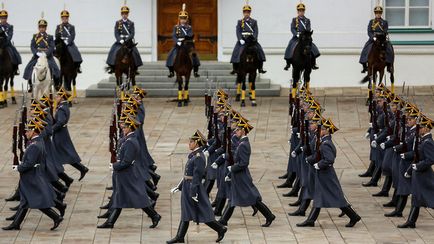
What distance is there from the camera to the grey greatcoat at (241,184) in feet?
68.6

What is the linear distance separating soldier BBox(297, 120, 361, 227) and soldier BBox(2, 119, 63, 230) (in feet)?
13.1

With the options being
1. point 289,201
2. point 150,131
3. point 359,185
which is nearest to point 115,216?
point 289,201

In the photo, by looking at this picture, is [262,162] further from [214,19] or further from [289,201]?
[214,19]

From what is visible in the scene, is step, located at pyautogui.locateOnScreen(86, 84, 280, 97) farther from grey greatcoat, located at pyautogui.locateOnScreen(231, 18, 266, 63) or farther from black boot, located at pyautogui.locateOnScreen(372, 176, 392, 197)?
black boot, located at pyautogui.locateOnScreen(372, 176, 392, 197)

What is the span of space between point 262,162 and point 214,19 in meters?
11.6

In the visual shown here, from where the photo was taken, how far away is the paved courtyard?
20500 millimetres

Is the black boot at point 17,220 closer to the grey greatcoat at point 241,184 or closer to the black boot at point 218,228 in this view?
the black boot at point 218,228

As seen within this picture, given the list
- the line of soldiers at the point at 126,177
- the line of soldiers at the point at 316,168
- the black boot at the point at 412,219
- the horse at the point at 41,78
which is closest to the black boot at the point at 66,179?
the line of soldiers at the point at 126,177

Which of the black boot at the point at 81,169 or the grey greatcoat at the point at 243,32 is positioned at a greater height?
the grey greatcoat at the point at 243,32

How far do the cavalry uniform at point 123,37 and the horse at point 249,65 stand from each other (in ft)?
8.87

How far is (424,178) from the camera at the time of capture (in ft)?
68.9

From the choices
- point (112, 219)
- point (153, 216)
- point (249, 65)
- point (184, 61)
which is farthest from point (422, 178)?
point (184, 61)

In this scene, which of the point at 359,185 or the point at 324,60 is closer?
the point at 359,185

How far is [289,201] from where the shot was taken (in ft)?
76.3
